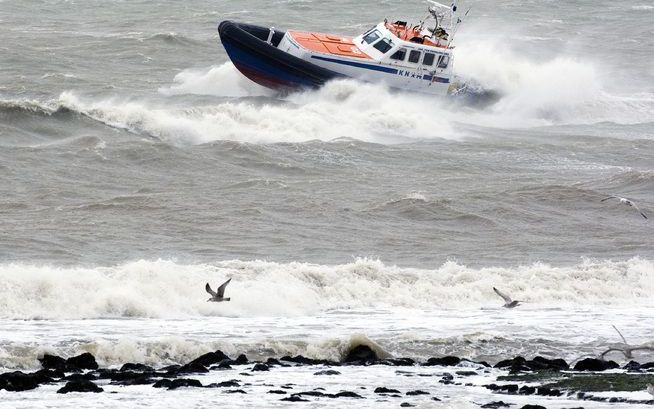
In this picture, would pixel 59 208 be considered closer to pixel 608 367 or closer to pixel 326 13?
pixel 608 367

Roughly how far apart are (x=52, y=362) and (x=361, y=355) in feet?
11.9

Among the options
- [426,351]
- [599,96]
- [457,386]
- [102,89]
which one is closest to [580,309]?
[426,351]

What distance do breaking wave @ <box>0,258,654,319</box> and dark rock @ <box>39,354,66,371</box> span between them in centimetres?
228

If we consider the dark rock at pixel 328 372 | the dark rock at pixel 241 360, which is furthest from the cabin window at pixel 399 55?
the dark rock at pixel 328 372

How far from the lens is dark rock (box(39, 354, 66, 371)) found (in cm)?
1427

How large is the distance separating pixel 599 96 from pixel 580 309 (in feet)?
66.3

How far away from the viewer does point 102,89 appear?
107 feet

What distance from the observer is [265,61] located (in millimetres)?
32031

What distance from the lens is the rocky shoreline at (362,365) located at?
522 inches

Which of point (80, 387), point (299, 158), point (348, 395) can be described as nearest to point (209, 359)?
point (80, 387)

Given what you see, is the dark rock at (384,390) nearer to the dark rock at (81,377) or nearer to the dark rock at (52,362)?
the dark rock at (81,377)

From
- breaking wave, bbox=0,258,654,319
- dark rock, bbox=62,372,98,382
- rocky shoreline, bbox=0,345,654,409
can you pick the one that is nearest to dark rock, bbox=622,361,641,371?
rocky shoreline, bbox=0,345,654,409

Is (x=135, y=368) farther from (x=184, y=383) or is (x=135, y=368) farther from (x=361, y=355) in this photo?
(x=361, y=355)

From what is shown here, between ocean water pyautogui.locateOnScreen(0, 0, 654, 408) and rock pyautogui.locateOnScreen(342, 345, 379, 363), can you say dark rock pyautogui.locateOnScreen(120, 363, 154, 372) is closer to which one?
ocean water pyautogui.locateOnScreen(0, 0, 654, 408)
